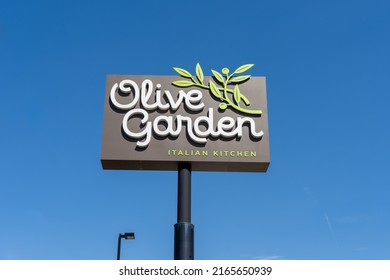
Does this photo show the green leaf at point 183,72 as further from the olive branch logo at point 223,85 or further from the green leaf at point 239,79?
the green leaf at point 239,79

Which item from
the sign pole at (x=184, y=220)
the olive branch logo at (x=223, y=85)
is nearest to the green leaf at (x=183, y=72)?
the olive branch logo at (x=223, y=85)

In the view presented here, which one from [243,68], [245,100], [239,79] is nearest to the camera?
[245,100]

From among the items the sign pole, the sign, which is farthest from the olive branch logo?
the sign pole

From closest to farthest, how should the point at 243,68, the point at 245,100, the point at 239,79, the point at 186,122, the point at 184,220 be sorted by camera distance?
the point at 184,220 < the point at 186,122 < the point at 245,100 < the point at 239,79 < the point at 243,68

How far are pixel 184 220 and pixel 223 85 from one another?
4250mm

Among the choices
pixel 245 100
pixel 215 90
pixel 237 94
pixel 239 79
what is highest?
pixel 239 79

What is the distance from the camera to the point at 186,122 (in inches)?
502

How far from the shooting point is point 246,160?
12359 mm

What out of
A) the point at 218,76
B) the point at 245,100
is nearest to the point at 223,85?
the point at 218,76

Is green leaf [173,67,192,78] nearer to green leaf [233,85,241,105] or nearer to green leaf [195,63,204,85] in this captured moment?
green leaf [195,63,204,85]

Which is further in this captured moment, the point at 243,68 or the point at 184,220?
the point at 243,68

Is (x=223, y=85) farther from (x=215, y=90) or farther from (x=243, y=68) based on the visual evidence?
(x=243, y=68)

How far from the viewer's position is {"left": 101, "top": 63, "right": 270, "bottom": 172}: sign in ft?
40.5

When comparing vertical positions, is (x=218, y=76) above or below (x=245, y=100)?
above
